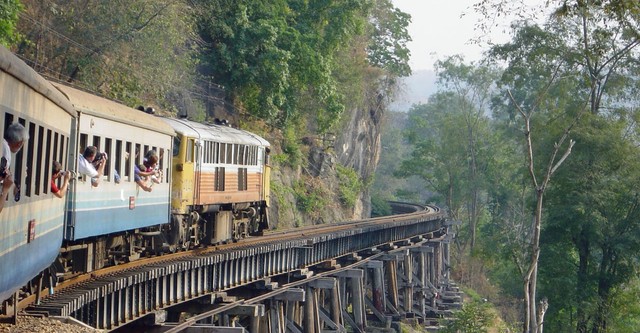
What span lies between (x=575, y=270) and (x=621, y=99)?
7.22 m

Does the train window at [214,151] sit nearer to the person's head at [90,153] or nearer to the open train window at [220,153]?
the open train window at [220,153]

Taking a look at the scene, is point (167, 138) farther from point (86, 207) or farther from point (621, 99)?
point (621, 99)

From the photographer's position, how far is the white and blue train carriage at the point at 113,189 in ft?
40.8

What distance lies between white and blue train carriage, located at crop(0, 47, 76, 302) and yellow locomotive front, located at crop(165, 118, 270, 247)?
804 centimetres

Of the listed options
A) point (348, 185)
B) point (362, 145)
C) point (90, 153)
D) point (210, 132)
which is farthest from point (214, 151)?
point (362, 145)

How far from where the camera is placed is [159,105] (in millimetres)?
32594

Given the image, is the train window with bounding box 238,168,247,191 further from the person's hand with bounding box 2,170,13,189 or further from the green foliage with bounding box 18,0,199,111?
the person's hand with bounding box 2,170,13,189

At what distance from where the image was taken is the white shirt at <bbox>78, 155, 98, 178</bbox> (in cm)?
1223

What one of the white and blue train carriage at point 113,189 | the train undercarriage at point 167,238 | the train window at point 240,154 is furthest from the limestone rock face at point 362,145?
the white and blue train carriage at point 113,189

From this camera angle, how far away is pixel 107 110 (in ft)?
44.9

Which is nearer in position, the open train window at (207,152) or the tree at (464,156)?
the open train window at (207,152)

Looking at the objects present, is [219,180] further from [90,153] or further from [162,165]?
[90,153]

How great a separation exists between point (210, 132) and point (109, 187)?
22.9 feet

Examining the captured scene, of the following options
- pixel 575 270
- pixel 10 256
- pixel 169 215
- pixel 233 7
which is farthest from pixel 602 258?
pixel 10 256
